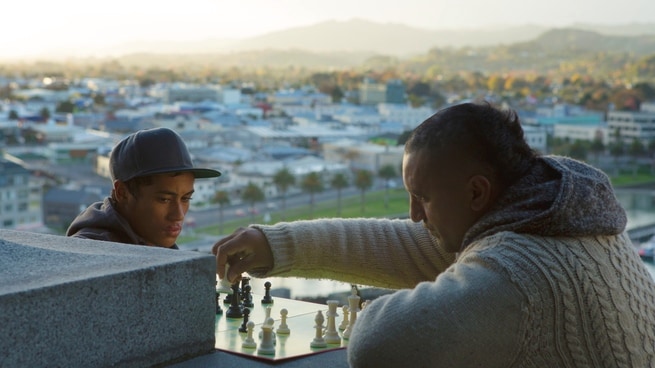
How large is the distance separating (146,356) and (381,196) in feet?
108

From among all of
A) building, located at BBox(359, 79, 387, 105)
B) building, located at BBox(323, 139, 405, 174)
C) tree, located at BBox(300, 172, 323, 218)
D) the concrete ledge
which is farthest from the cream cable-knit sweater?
building, located at BBox(359, 79, 387, 105)

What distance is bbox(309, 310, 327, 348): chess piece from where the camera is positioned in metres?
1.29

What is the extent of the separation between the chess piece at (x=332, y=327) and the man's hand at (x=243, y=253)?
92mm

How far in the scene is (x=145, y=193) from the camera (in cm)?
171

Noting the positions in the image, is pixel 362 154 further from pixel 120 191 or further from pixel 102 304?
pixel 102 304

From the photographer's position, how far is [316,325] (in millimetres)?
1340

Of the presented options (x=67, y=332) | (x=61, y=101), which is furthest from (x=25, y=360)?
(x=61, y=101)

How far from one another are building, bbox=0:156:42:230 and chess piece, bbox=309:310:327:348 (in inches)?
1154

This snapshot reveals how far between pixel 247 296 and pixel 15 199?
30146 mm

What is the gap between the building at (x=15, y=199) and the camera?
29875 mm

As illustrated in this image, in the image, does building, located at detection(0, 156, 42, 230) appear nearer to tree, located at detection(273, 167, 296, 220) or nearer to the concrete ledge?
tree, located at detection(273, 167, 296, 220)

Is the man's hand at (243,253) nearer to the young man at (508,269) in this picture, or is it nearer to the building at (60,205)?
the young man at (508,269)

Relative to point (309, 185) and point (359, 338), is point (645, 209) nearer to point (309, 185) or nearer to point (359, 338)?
point (309, 185)

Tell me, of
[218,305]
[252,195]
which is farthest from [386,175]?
[218,305]
